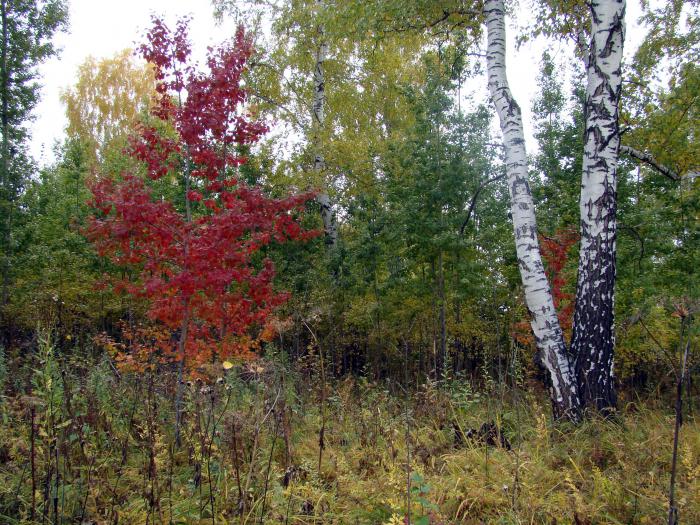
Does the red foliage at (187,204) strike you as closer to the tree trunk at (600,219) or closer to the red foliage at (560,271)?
the tree trunk at (600,219)

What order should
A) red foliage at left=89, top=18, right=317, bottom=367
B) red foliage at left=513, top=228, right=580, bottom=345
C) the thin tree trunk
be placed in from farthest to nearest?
the thin tree trunk, red foliage at left=513, top=228, right=580, bottom=345, red foliage at left=89, top=18, right=317, bottom=367

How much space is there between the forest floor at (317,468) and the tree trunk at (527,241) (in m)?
0.40

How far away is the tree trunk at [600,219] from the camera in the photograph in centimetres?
430

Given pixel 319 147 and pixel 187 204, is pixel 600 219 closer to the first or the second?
pixel 187 204

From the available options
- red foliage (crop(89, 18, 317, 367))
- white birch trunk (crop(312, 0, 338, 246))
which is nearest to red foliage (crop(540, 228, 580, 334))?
white birch trunk (crop(312, 0, 338, 246))

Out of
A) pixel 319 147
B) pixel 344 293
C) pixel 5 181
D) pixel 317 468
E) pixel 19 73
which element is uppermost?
pixel 19 73

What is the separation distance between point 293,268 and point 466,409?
21.8 feet

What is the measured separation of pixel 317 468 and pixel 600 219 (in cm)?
316

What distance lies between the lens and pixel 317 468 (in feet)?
11.0

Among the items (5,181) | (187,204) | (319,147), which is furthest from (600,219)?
(5,181)

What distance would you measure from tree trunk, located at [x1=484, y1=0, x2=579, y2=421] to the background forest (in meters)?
0.07

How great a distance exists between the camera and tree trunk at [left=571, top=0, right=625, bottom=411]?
4301mm

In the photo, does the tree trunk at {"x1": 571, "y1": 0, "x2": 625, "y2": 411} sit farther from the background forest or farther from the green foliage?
the green foliage

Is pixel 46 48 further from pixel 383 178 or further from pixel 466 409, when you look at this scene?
A: pixel 466 409
